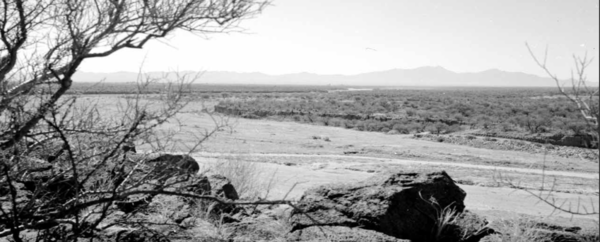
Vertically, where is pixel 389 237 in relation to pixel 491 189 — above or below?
above

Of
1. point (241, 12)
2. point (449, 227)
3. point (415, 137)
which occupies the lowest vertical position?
point (415, 137)

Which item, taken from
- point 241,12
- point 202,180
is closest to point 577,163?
point 202,180

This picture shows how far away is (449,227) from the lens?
6398 millimetres

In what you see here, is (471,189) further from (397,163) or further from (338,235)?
(338,235)

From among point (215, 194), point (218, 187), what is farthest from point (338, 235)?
point (218, 187)

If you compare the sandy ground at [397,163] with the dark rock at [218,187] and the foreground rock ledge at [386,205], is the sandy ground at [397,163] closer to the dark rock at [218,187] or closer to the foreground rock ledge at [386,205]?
the dark rock at [218,187]

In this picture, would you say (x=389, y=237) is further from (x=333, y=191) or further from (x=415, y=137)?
(x=415, y=137)

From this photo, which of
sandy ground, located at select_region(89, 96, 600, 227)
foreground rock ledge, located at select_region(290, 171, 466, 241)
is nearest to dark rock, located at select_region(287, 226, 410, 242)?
foreground rock ledge, located at select_region(290, 171, 466, 241)

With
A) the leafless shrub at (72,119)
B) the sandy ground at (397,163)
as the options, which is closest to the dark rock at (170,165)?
the leafless shrub at (72,119)

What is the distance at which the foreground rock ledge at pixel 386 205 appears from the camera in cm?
611

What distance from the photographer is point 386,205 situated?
627 centimetres

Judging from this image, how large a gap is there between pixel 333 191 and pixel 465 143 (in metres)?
18.5

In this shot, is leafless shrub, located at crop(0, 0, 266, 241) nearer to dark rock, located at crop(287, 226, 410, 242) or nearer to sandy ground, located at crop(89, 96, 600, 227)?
dark rock, located at crop(287, 226, 410, 242)

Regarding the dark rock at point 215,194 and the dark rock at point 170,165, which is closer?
the dark rock at point 170,165
